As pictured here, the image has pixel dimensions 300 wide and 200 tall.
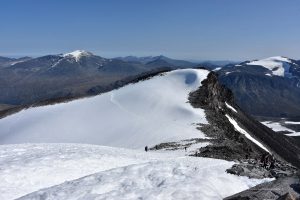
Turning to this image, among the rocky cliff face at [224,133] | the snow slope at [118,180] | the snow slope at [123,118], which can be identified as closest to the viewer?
the snow slope at [118,180]

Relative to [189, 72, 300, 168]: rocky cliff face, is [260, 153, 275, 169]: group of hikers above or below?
above

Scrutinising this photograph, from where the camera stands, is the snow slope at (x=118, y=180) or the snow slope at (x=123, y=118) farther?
the snow slope at (x=123, y=118)

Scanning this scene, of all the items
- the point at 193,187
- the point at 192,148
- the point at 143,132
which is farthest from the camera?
the point at 143,132

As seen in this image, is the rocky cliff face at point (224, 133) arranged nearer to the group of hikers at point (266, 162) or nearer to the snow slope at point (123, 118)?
the snow slope at point (123, 118)

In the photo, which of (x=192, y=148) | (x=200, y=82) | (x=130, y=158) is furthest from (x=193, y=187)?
(x=200, y=82)

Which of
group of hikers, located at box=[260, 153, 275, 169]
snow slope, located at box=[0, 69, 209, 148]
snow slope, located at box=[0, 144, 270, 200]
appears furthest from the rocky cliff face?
snow slope, located at box=[0, 144, 270, 200]

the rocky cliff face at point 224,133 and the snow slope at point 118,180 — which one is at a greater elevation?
the snow slope at point 118,180

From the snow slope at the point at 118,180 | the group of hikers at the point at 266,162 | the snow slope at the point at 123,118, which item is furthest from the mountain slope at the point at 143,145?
the group of hikers at the point at 266,162

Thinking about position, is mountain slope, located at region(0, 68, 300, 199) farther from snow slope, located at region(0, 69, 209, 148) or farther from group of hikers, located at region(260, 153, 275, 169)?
group of hikers, located at region(260, 153, 275, 169)

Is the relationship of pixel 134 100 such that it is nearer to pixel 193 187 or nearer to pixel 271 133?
pixel 271 133
